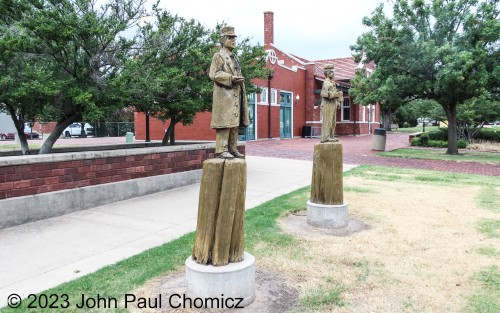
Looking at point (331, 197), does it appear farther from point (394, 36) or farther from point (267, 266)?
point (394, 36)

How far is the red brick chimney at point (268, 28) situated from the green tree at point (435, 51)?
13.3 meters

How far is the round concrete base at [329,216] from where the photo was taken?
6.61m

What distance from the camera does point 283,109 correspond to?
30656 mm

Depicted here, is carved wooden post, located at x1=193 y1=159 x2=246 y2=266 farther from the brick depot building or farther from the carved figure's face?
the brick depot building

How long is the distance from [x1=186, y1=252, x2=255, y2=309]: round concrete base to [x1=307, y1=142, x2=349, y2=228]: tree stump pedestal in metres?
3.01

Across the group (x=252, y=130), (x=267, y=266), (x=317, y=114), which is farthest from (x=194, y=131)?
(x=267, y=266)

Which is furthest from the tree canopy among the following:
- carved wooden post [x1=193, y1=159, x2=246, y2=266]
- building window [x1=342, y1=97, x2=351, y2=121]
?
building window [x1=342, y1=97, x2=351, y2=121]

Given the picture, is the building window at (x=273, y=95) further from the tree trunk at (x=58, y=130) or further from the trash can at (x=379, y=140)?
the tree trunk at (x=58, y=130)

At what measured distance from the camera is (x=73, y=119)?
30.5 feet

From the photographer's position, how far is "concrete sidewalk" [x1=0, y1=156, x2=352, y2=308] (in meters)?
4.43

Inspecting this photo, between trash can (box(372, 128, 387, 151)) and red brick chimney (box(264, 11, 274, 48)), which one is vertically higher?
red brick chimney (box(264, 11, 274, 48))

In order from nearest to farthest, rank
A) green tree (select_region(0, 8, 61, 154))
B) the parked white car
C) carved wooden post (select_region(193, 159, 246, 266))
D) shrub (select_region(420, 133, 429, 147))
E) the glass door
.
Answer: carved wooden post (select_region(193, 159, 246, 266))
green tree (select_region(0, 8, 61, 154))
shrub (select_region(420, 133, 429, 147))
the glass door
the parked white car

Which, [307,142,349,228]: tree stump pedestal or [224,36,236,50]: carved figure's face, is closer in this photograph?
[224,36,236,50]: carved figure's face

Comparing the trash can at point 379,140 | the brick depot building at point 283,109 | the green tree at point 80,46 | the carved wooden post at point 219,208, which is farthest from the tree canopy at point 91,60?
the brick depot building at point 283,109
